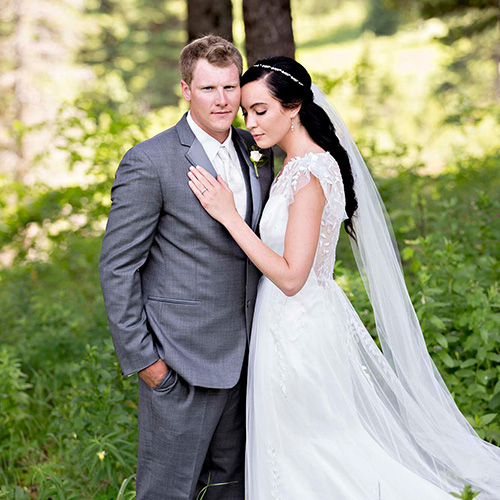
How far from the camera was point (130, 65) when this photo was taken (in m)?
23.1

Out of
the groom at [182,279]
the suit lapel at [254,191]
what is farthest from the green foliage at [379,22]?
the groom at [182,279]

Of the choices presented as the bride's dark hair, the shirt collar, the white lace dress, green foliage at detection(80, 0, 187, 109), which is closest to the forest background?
the white lace dress

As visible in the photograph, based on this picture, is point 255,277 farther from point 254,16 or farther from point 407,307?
point 254,16

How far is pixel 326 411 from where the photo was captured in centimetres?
271

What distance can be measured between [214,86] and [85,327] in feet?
11.1

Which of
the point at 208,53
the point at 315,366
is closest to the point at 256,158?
the point at 208,53

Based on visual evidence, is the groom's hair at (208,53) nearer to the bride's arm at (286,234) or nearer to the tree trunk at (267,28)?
the bride's arm at (286,234)

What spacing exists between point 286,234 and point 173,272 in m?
0.51

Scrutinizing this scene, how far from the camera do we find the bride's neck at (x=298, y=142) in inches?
111

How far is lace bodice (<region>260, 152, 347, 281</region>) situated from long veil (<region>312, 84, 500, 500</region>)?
32 centimetres

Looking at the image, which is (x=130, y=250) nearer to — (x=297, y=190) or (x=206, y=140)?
(x=206, y=140)

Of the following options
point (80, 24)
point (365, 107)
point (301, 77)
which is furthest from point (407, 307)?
point (365, 107)

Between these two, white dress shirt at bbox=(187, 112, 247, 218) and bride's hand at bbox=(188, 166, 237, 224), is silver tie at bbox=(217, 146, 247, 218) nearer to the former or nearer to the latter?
white dress shirt at bbox=(187, 112, 247, 218)

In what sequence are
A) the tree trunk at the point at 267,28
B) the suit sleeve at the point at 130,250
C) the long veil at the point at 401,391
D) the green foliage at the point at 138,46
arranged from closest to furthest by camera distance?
the suit sleeve at the point at 130,250 < the long veil at the point at 401,391 < the tree trunk at the point at 267,28 < the green foliage at the point at 138,46
